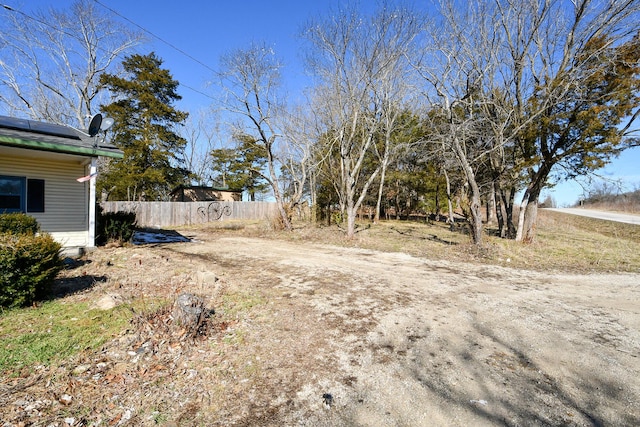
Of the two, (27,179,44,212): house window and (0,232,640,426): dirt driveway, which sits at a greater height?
(27,179,44,212): house window

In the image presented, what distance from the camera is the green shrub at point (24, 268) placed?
380 cm

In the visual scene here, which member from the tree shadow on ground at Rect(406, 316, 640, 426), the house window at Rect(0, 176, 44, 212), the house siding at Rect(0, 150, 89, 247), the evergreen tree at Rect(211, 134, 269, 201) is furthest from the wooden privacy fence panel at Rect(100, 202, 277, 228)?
the tree shadow on ground at Rect(406, 316, 640, 426)

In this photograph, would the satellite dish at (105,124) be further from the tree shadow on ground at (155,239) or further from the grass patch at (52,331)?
the grass patch at (52,331)

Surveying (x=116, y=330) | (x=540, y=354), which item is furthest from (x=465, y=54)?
(x=116, y=330)

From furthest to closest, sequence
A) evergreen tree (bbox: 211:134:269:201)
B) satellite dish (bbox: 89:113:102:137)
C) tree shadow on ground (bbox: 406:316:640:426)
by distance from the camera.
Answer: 1. evergreen tree (bbox: 211:134:269:201)
2. satellite dish (bbox: 89:113:102:137)
3. tree shadow on ground (bbox: 406:316:640:426)

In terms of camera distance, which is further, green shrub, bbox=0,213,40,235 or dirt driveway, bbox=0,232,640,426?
green shrub, bbox=0,213,40,235

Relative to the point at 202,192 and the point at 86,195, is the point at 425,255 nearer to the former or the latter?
the point at 86,195

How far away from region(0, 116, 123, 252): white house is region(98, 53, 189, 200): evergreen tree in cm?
1414

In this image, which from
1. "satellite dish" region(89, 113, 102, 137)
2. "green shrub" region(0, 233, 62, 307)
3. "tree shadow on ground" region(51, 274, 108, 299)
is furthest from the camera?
"satellite dish" region(89, 113, 102, 137)

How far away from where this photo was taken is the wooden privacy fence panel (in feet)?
60.6

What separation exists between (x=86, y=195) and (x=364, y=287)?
8261 mm

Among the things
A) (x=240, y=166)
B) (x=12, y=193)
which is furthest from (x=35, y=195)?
(x=240, y=166)

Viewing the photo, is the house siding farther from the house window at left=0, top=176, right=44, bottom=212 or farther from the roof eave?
the roof eave

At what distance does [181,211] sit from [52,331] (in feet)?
60.3
